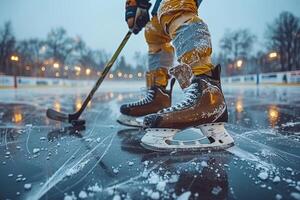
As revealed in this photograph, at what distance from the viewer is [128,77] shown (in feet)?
205

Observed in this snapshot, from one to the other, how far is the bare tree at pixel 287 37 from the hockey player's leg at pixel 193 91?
34.6 m

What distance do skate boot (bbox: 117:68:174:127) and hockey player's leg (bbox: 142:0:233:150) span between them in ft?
1.62

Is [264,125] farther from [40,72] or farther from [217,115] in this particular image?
[40,72]

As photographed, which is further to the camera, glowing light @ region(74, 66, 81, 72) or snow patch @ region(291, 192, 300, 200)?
glowing light @ region(74, 66, 81, 72)

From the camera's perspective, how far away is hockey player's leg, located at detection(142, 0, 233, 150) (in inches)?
46.6

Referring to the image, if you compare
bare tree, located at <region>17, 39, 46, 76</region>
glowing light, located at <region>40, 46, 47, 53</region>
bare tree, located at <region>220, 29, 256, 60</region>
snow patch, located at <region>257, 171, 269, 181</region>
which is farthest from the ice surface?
glowing light, located at <region>40, 46, 47, 53</region>

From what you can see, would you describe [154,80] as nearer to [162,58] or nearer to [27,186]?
[162,58]

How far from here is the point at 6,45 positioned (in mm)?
35875

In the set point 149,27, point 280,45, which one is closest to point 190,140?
point 149,27

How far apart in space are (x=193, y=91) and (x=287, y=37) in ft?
118

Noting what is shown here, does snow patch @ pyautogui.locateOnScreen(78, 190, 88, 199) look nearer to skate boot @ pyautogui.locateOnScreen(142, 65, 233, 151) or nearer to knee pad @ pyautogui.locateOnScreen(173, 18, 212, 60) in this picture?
skate boot @ pyautogui.locateOnScreen(142, 65, 233, 151)

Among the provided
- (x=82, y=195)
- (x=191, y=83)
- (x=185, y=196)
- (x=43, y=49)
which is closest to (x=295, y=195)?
(x=185, y=196)

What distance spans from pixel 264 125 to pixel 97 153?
4.20ft

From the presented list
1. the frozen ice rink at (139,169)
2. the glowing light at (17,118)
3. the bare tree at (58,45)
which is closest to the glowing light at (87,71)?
the bare tree at (58,45)
